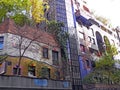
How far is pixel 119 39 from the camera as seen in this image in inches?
1852

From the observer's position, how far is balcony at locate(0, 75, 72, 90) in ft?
48.2

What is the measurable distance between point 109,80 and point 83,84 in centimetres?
557

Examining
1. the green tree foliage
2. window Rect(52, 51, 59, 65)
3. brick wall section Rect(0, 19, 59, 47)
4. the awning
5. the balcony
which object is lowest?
the balcony

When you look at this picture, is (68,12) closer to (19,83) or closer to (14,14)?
(14,14)

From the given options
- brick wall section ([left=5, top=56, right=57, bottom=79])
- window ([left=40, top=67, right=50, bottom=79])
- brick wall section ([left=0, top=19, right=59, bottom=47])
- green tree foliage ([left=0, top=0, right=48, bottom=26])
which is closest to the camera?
brick wall section ([left=5, top=56, right=57, bottom=79])

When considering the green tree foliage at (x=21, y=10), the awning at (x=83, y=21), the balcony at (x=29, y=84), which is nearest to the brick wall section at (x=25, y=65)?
the balcony at (x=29, y=84)

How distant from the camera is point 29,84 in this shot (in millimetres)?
16500

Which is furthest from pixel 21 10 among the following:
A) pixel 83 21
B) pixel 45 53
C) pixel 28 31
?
pixel 83 21

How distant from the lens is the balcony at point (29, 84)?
48.2ft

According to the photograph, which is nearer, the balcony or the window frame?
the balcony

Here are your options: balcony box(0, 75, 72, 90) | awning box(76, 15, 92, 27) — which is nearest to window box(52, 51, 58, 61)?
balcony box(0, 75, 72, 90)

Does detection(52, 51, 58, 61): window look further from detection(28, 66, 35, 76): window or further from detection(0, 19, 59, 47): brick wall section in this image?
detection(28, 66, 35, 76): window

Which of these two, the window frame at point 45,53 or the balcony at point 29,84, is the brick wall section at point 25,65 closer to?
the window frame at point 45,53

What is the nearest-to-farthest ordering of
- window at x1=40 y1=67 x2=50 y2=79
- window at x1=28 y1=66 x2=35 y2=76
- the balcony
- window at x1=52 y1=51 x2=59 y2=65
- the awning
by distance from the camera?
the balcony, window at x1=28 y1=66 x2=35 y2=76, window at x1=40 y1=67 x2=50 y2=79, window at x1=52 y1=51 x2=59 y2=65, the awning
